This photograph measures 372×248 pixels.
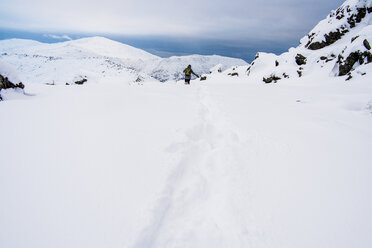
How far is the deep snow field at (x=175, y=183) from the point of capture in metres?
2.04

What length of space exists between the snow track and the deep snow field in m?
0.02

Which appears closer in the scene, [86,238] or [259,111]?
[86,238]

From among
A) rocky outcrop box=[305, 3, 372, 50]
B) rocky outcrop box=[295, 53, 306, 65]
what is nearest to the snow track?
rocky outcrop box=[295, 53, 306, 65]

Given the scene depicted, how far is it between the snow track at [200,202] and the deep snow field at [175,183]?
0.6 inches

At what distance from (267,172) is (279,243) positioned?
134 centimetres

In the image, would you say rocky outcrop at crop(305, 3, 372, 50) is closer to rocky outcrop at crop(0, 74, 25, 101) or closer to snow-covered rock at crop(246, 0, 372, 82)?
snow-covered rock at crop(246, 0, 372, 82)

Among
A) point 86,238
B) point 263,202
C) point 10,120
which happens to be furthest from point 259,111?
point 10,120

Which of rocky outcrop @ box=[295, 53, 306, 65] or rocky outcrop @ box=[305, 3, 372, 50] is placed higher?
rocky outcrop @ box=[305, 3, 372, 50]

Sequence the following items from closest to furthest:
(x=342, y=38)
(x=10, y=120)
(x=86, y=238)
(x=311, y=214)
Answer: (x=86, y=238), (x=311, y=214), (x=10, y=120), (x=342, y=38)

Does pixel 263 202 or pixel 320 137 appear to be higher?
pixel 320 137

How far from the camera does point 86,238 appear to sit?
1.85 meters

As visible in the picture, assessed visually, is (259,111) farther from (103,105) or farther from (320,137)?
(103,105)

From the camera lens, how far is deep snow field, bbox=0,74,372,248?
204 cm

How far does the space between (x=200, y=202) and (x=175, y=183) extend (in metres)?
0.52
